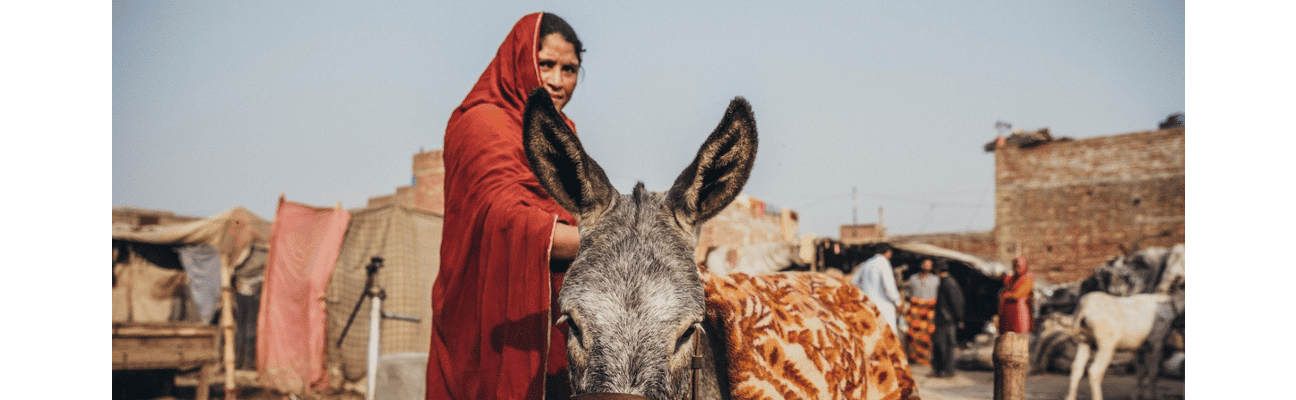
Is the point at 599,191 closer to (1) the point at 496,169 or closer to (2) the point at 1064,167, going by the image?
(1) the point at 496,169

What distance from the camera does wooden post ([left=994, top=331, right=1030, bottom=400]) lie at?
3.45 meters

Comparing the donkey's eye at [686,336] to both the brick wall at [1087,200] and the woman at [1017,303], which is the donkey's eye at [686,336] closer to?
the woman at [1017,303]

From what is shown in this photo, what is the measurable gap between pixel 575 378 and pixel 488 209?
2.18ft

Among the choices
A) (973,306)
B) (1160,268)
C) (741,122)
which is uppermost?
(741,122)

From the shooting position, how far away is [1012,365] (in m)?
3.45

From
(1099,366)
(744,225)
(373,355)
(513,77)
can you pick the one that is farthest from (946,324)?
(513,77)

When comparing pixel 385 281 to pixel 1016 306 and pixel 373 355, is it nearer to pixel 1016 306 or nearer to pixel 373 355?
pixel 373 355

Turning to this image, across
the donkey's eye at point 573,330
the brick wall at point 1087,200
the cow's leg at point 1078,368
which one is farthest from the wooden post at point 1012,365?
the brick wall at point 1087,200

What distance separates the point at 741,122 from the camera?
2102 millimetres

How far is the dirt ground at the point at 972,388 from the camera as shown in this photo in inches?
469

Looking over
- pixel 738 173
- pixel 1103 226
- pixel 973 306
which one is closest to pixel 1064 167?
pixel 1103 226

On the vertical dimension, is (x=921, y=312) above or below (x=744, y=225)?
below

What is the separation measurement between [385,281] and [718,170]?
10754mm

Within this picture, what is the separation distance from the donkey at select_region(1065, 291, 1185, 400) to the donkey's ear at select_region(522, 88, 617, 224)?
11.3 metres
